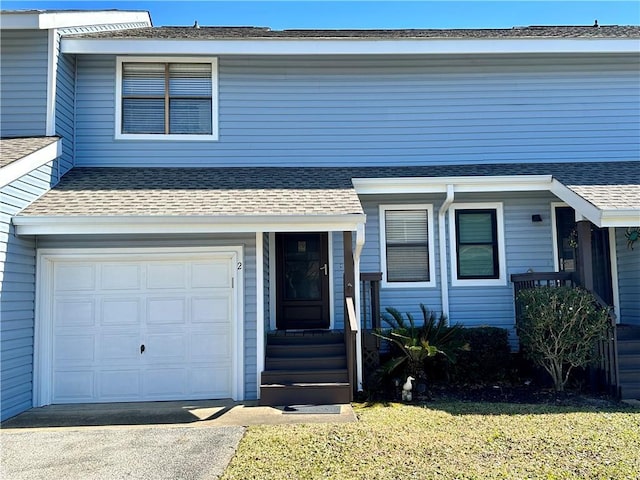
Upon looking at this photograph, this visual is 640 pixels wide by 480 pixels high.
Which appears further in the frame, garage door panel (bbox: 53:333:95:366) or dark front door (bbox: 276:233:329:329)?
dark front door (bbox: 276:233:329:329)

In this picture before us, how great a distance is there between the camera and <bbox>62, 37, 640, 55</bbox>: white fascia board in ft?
27.8

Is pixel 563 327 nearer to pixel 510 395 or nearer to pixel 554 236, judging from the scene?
pixel 510 395

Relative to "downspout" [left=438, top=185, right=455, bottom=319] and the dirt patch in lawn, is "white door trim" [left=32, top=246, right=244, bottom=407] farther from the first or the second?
"downspout" [left=438, top=185, right=455, bottom=319]

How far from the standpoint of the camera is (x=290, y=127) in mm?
8914

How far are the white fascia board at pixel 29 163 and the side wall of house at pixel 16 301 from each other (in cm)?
10

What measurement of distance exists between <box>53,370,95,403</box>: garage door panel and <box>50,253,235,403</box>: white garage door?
1cm

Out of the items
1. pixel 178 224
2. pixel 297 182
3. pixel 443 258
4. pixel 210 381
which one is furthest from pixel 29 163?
pixel 443 258

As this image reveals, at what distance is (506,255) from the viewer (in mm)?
8750

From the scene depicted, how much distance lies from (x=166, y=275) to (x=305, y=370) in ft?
8.01

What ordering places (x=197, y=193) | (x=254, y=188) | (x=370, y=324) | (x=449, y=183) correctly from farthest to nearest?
(x=449, y=183) < (x=370, y=324) < (x=254, y=188) < (x=197, y=193)

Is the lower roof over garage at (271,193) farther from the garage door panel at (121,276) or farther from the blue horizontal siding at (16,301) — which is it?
the garage door panel at (121,276)

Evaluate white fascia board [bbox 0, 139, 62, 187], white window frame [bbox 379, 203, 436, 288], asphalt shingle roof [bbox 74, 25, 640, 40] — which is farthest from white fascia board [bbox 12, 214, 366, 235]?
asphalt shingle roof [bbox 74, 25, 640, 40]

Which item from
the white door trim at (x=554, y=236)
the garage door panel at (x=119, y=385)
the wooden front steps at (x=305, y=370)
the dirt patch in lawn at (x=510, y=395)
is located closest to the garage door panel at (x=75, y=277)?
the garage door panel at (x=119, y=385)

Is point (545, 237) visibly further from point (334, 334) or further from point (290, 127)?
point (290, 127)
